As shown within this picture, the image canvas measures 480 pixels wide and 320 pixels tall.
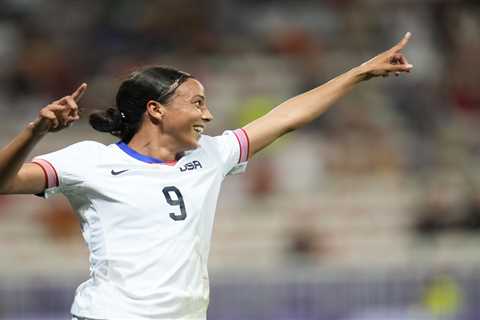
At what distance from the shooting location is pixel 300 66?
44.6 feet

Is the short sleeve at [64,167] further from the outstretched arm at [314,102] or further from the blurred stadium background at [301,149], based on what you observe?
the blurred stadium background at [301,149]

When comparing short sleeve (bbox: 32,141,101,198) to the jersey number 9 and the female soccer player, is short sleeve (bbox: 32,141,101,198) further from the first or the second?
the jersey number 9

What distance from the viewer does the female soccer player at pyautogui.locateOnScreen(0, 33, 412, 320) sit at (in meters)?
4.88

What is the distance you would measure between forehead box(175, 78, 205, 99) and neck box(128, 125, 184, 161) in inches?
7.5

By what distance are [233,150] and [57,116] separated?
1.23m

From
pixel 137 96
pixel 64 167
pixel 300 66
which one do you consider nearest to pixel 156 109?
pixel 137 96

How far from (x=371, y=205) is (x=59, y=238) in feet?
10.9

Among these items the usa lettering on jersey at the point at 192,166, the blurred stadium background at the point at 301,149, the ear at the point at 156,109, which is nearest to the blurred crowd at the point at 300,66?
the blurred stadium background at the point at 301,149

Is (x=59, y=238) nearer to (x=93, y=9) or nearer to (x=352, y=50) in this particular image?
(x=93, y=9)

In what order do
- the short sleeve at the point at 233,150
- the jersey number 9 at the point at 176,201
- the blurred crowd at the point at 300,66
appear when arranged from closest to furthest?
the jersey number 9 at the point at 176,201 → the short sleeve at the point at 233,150 → the blurred crowd at the point at 300,66

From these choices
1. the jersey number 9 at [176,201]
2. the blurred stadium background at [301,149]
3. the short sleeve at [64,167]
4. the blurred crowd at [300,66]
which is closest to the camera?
the short sleeve at [64,167]

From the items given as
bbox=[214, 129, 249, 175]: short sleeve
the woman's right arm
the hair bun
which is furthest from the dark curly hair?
the woman's right arm

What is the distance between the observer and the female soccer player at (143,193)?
16.0 feet

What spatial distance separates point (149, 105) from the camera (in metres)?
5.23
